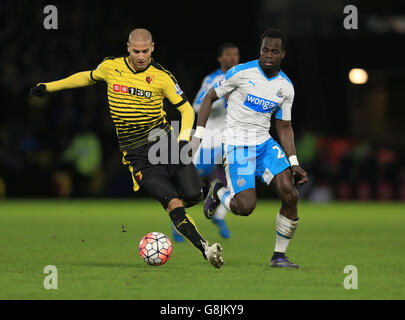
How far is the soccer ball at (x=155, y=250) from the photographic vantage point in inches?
326

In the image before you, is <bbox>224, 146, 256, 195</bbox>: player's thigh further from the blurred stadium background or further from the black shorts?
the blurred stadium background

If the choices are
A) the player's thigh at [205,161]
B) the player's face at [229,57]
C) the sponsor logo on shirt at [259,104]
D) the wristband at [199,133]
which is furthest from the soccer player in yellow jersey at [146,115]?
the player's thigh at [205,161]

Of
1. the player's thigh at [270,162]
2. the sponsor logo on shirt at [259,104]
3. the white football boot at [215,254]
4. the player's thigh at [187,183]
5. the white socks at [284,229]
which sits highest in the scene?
the sponsor logo on shirt at [259,104]

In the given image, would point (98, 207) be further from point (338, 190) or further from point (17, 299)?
point (17, 299)

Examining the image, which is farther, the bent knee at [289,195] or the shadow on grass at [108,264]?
the shadow on grass at [108,264]

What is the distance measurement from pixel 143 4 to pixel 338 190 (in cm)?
766

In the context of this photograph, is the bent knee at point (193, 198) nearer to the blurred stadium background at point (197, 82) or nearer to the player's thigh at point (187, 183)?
the player's thigh at point (187, 183)

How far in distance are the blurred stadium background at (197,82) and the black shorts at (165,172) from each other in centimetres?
1278

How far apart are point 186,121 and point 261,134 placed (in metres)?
0.87

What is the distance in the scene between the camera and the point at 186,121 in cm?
838

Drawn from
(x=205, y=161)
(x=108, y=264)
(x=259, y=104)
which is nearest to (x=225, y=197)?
(x=259, y=104)

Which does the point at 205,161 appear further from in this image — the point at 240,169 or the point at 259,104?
the point at 259,104

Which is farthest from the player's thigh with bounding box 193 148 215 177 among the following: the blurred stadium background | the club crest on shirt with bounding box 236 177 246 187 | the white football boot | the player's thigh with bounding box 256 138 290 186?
the blurred stadium background

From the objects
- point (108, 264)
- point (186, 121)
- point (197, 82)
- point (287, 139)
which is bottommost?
point (108, 264)
